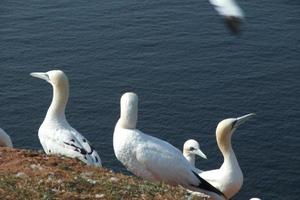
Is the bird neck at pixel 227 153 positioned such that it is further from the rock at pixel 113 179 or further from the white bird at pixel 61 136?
the rock at pixel 113 179

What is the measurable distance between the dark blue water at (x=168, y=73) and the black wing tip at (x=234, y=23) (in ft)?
112

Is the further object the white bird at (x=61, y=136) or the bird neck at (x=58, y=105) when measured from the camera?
the bird neck at (x=58, y=105)

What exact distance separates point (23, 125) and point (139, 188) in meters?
36.2

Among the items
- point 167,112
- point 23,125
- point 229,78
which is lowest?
point 23,125

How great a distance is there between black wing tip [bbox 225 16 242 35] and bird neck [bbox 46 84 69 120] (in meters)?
10.4

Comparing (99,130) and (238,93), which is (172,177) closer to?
(99,130)

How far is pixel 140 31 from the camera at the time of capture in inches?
2125

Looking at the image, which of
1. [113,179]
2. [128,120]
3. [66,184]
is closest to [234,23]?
[66,184]

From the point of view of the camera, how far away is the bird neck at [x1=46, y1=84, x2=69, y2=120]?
622 inches

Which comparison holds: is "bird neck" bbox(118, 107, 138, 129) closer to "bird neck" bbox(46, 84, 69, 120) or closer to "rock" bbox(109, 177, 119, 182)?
"bird neck" bbox(46, 84, 69, 120)

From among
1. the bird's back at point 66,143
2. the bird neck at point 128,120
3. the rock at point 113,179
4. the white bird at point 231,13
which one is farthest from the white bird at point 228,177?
the white bird at point 231,13

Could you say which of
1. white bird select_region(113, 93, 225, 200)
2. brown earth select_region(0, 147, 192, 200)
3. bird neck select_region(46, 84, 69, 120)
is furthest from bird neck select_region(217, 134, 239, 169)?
brown earth select_region(0, 147, 192, 200)

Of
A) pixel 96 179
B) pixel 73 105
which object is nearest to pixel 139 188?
pixel 96 179

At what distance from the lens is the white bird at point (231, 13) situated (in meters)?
5.57
